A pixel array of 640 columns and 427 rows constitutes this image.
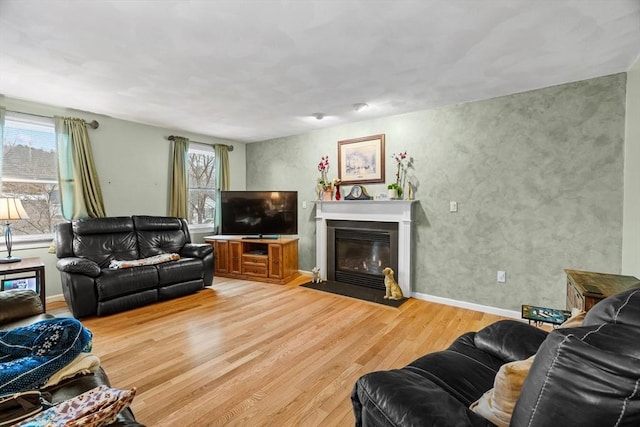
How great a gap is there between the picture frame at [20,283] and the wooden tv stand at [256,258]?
230 centimetres

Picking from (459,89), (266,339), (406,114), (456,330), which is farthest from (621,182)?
(266,339)

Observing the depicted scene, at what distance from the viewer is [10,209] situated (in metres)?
3.09

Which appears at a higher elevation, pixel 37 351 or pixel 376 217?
pixel 376 217

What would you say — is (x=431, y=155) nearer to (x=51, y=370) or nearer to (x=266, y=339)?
(x=266, y=339)

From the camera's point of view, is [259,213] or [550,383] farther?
[259,213]

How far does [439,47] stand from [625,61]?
66.0 inches

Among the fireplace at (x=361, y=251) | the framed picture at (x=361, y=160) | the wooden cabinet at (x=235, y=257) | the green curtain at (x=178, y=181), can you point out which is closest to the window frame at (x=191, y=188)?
the green curtain at (x=178, y=181)

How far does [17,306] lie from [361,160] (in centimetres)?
382

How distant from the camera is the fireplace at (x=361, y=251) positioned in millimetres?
4176

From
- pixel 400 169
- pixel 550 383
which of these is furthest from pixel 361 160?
pixel 550 383

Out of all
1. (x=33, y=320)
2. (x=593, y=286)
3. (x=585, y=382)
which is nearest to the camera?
(x=585, y=382)

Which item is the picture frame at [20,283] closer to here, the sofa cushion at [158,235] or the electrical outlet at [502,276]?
the sofa cushion at [158,235]

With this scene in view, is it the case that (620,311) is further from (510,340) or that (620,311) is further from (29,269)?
(29,269)

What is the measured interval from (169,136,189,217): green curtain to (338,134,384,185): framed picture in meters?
2.60
